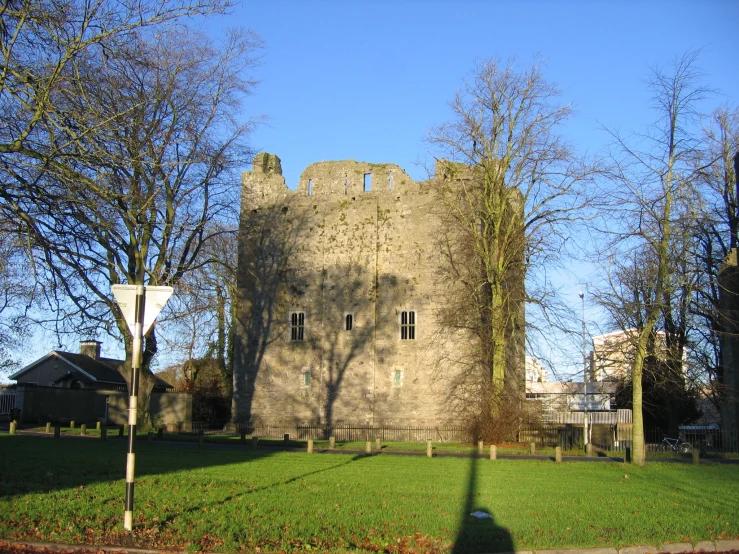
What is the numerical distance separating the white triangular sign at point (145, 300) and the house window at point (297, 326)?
33231mm

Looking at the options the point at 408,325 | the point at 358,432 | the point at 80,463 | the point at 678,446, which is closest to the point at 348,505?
the point at 80,463

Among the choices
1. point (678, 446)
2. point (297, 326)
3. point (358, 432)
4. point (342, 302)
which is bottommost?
point (358, 432)

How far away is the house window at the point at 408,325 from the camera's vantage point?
4134cm

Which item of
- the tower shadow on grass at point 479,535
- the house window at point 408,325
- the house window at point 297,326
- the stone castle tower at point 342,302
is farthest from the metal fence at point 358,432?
the tower shadow on grass at point 479,535

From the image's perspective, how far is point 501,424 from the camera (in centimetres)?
3172

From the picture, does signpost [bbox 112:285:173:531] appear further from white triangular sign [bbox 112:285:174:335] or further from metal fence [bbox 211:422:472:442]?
metal fence [bbox 211:422:472:442]

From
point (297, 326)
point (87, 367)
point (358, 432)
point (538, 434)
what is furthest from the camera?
point (87, 367)

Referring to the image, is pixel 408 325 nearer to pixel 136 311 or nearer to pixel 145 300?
pixel 145 300

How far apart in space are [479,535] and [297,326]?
3399cm

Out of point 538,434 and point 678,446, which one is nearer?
point 678,446

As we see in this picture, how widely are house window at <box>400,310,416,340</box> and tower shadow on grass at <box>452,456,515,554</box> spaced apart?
2866cm

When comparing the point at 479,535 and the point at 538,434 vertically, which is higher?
the point at 479,535

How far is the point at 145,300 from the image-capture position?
33.6 ft

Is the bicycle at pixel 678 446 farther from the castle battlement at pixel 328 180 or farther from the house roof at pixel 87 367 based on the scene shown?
the house roof at pixel 87 367
